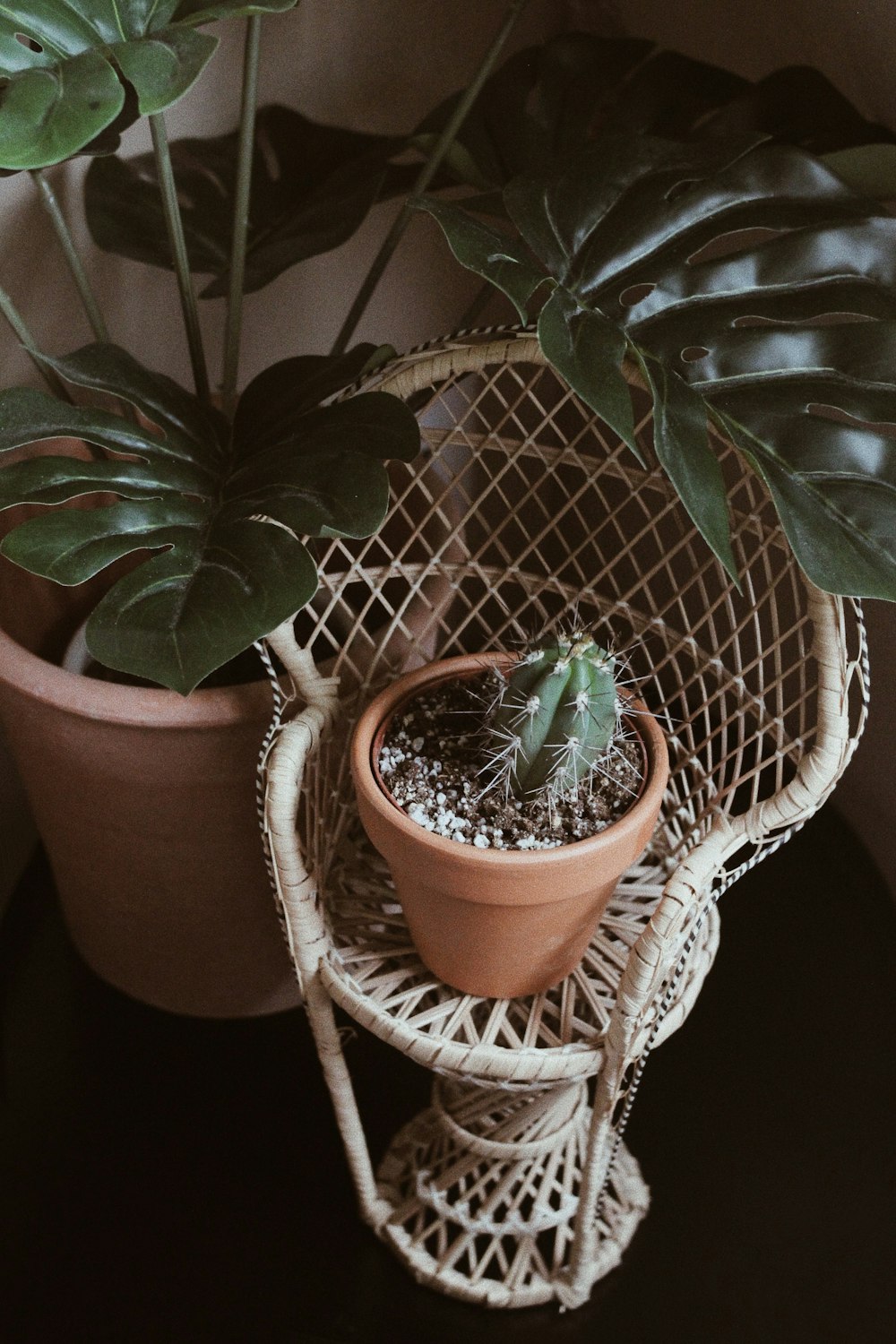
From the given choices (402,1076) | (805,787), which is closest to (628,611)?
(805,787)

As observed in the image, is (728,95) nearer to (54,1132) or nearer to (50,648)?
(50,648)

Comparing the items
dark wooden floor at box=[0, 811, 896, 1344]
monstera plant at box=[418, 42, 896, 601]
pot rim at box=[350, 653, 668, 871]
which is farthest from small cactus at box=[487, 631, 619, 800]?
dark wooden floor at box=[0, 811, 896, 1344]

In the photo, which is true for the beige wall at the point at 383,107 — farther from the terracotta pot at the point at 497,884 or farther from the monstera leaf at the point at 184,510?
the terracotta pot at the point at 497,884

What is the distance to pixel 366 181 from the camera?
3.76 ft

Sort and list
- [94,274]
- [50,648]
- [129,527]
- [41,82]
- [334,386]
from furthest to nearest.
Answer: [94,274] → [50,648] → [334,386] → [129,527] → [41,82]

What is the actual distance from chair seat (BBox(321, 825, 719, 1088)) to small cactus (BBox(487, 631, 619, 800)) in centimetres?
21

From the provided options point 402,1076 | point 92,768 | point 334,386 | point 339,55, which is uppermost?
point 339,55

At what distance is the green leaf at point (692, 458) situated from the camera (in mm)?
697

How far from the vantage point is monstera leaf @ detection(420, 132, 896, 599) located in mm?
710

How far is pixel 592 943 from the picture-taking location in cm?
100

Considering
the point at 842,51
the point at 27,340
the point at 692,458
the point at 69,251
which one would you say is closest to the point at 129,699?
the point at 27,340

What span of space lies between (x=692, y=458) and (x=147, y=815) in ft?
2.10

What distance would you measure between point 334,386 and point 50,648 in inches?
18.8

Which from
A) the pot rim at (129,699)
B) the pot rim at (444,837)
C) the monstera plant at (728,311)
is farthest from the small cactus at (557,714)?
the pot rim at (129,699)
